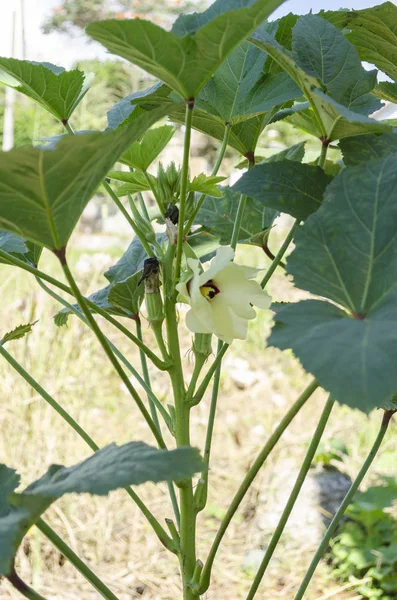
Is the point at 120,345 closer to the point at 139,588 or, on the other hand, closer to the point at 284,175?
the point at 139,588

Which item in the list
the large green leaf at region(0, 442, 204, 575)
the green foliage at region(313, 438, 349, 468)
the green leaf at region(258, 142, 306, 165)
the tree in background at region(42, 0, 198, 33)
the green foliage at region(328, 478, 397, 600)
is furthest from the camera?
the tree in background at region(42, 0, 198, 33)

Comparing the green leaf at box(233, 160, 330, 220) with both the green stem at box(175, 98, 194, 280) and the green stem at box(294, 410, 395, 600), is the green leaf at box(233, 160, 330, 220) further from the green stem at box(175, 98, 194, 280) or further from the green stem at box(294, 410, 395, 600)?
the green stem at box(294, 410, 395, 600)

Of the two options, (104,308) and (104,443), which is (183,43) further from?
(104,443)

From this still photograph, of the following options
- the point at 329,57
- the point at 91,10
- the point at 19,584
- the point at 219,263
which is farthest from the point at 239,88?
the point at 91,10

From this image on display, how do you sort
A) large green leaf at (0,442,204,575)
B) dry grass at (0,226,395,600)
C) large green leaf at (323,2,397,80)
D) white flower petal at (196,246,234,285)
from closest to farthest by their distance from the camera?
large green leaf at (0,442,204,575)
white flower petal at (196,246,234,285)
large green leaf at (323,2,397,80)
dry grass at (0,226,395,600)

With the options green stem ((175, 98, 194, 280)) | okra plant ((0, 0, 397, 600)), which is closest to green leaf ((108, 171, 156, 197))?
okra plant ((0, 0, 397, 600))

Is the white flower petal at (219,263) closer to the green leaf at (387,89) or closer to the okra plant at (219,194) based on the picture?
the okra plant at (219,194)
